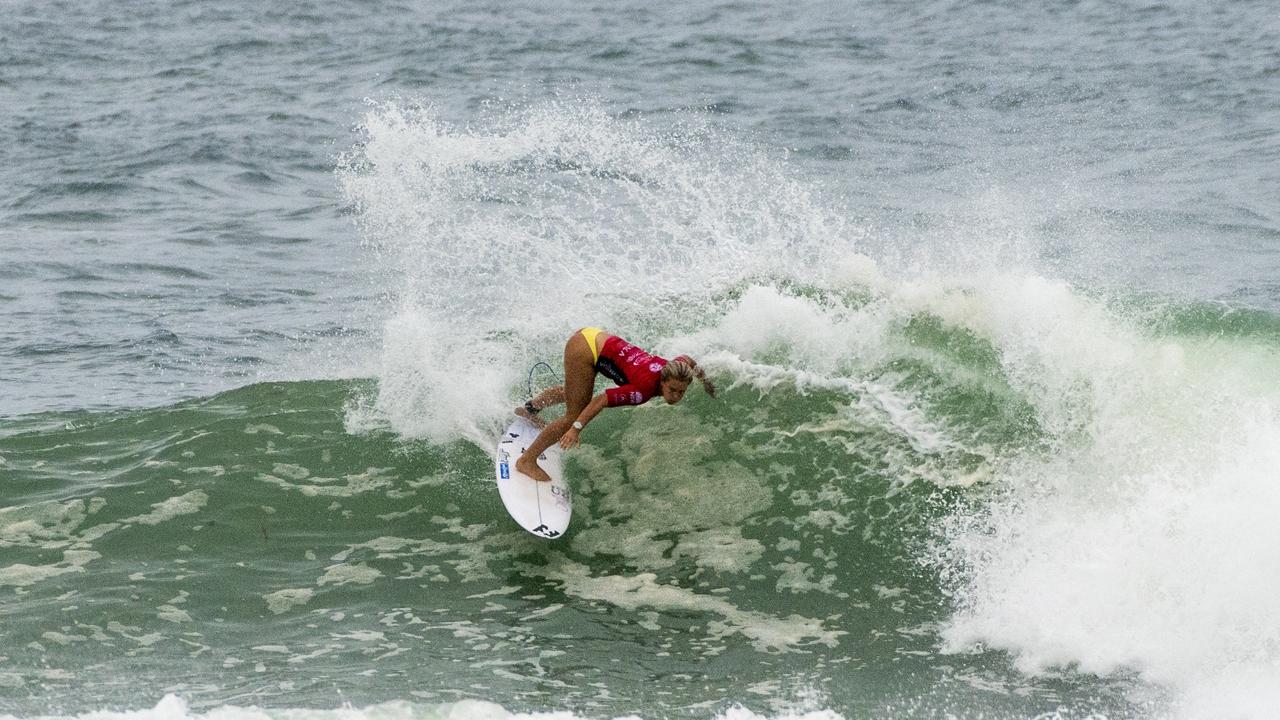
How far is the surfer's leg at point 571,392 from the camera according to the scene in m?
9.08

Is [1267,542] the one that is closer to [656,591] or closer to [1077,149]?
[656,591]

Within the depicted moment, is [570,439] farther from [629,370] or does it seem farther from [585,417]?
[629,370]

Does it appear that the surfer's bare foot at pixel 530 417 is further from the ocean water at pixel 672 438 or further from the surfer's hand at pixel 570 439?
the surfer's hand at pixel 570 439

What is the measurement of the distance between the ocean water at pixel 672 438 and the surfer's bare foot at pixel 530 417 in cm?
44

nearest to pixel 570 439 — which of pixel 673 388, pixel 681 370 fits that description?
pixel 673 388

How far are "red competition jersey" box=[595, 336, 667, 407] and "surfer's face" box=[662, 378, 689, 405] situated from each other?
130 millimetres

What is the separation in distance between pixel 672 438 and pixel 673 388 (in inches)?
62.5

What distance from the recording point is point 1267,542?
7.52 meters

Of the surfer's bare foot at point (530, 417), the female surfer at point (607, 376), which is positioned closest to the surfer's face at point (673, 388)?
the female surfer at point (607, 376)

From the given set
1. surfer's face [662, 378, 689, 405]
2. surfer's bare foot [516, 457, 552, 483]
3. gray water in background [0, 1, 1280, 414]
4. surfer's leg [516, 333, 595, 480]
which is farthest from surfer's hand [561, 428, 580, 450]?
gray water in background [0, 1, 1280, 414]

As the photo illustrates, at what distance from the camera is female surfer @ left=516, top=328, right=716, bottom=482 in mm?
8750

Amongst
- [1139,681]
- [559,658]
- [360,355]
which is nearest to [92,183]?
[360,355]

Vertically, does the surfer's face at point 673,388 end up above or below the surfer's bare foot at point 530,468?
above

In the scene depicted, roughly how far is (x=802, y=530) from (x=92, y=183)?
14046 millimetres
